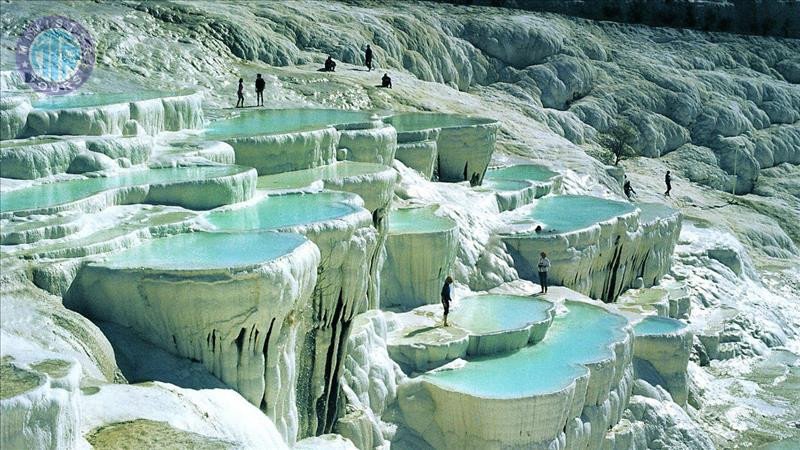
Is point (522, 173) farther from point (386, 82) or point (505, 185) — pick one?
point (386, 82)

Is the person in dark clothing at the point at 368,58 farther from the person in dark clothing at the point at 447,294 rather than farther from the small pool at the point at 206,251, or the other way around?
the small pool at the point at 206,251

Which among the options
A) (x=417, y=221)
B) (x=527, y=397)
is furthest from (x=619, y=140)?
(x=527, y=397)

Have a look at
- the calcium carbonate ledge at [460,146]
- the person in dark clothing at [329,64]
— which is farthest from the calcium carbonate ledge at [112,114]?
the person in dark clothing at [329,64]

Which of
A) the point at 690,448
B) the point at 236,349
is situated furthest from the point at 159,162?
the point at 690,448

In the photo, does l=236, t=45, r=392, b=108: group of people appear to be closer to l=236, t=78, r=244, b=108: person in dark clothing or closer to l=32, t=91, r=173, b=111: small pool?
l=236, t=78, r=244, b=108: person in dark clothing

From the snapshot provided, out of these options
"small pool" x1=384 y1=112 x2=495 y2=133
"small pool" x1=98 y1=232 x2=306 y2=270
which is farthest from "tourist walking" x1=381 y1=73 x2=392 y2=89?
"small pool" x1=98 y1=232 x2=306 y2=270

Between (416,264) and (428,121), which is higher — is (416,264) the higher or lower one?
the lower one

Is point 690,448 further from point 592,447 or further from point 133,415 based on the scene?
point 133,415
